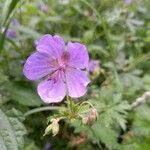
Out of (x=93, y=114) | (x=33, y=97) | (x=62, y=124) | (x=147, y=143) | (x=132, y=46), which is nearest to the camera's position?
(x=93, y=114)

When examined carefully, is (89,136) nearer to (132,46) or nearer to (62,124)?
(62,124)

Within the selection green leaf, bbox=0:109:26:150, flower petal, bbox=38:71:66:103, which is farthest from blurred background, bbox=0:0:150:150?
flower petal, bbox=38:71:66:103

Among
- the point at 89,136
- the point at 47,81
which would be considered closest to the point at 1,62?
the point at 89,136

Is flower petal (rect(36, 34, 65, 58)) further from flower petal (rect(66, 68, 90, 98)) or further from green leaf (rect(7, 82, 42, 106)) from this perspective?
green leaf (rect(7, 82, 42, 106))

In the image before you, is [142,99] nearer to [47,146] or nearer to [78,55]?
[47,146]

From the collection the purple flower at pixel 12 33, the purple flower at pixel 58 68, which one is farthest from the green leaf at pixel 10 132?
the purple flower at pixel 12 33

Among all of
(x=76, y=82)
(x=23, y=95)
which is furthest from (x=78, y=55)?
(x=23, y=95)

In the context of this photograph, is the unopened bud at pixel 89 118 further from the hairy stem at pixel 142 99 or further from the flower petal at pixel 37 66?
the hairy stem at pixel 142 99
